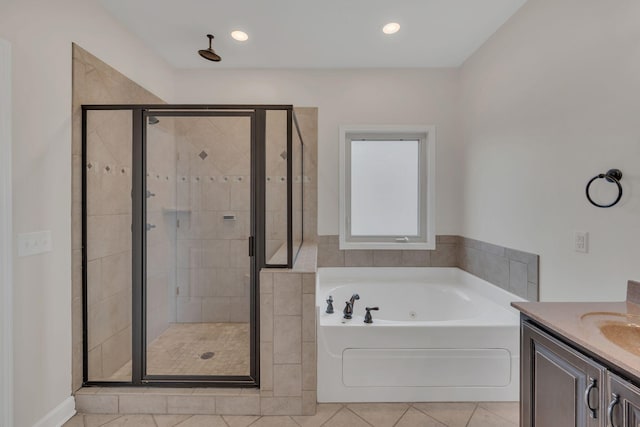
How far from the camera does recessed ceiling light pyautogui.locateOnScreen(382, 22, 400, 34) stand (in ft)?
7.74

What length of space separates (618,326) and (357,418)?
143 centimetres

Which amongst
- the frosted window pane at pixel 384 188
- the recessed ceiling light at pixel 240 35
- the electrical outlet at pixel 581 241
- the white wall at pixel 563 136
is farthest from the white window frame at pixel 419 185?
the electrical outlet at pixel 581 241

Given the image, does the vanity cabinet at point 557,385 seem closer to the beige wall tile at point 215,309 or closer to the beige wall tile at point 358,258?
the beige wall tile at point 215,309

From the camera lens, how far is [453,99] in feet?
10.2

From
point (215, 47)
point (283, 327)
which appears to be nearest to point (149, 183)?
point (283, 327)

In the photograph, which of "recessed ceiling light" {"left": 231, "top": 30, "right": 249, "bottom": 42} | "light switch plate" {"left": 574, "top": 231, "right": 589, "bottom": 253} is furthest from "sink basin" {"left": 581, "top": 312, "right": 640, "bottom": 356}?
"recessed ceiling light" {"left": 231, "top": 30, "right": 249, "bottom": 42}

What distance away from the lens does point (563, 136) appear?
5.99 feet

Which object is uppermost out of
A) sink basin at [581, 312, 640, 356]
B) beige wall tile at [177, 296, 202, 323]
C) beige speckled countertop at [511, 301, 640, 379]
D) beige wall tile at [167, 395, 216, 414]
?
beige speckled countertop at [511, 301, 640, 379]

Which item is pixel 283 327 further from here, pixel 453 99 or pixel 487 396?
pixel 453 99

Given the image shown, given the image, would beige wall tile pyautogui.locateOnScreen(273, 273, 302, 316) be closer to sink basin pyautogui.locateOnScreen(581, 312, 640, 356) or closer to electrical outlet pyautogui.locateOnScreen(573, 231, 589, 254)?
sink basin pyautogui.locateOnScreen(581, 312, 640, 356)
